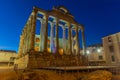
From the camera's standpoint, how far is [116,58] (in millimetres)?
30797

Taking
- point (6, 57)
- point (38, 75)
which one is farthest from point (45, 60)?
point (6, 57)

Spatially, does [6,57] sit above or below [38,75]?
above

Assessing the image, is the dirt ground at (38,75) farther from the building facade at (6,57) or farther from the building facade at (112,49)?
the building facade at (6,57)

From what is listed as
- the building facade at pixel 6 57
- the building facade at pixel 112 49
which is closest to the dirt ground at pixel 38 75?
the building facade at pixel 112 49

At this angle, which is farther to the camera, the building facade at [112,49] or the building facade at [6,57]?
the building facade at [6,57]

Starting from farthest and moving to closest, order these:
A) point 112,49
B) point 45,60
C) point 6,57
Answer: point 6,57
point 112,49
point 45,60

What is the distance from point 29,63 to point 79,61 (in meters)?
12.8

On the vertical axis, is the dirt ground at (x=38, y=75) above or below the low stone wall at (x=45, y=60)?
below

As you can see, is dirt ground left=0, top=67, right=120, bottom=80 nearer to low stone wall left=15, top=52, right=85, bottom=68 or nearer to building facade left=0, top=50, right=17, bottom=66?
low stone wall left=15, top=52, right=85, bottom=68

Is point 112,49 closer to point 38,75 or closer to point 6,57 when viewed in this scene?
point 38,75

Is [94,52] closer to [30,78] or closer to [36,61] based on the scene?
[36,61]

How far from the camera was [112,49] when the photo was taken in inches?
1289

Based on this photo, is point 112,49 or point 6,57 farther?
point 6,57

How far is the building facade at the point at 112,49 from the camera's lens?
3091cm
